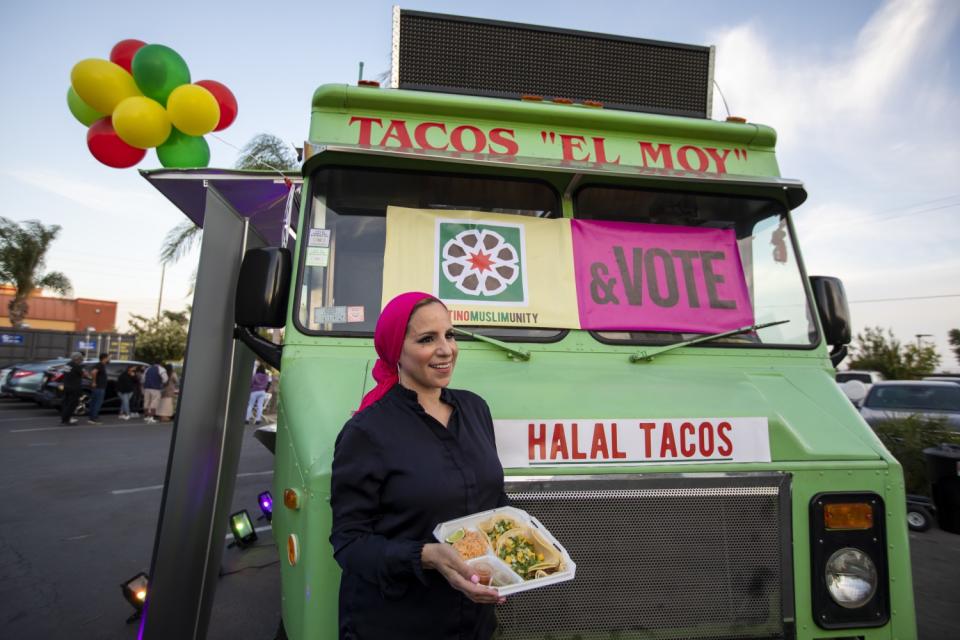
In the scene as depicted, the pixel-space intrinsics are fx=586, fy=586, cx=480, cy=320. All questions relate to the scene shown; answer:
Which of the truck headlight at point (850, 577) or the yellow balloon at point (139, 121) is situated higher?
the yellow balloon at point (139, 121)

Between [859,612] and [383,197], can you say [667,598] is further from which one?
[383,197]

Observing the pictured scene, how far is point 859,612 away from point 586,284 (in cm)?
160

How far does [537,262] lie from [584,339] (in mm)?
426

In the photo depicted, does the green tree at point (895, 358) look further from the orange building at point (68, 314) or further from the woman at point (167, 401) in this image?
the orange building at point (68, 314)

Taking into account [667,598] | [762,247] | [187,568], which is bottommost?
[187,568]

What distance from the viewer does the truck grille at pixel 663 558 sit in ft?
6.25

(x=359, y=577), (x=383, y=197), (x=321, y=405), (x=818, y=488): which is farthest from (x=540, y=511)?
(x=383, y=197)

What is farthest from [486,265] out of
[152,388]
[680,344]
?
[152,388]

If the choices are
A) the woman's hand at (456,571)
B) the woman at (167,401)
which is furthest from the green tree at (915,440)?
the woman at (167,401)

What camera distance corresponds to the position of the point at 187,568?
258 cm

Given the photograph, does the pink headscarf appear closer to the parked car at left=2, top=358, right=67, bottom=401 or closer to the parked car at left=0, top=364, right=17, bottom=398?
the parked car at left=2, top=358, right=67, bottom=401

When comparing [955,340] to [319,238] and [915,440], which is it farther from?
[319,238]

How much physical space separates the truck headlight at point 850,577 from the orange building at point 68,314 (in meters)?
48.1

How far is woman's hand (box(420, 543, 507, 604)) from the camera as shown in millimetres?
1353
